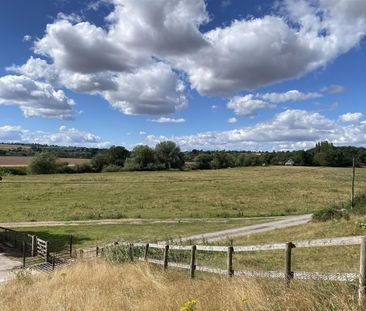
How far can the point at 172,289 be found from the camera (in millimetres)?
8562

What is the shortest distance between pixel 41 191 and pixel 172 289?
7052 cm

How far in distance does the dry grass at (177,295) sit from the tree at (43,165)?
125 m

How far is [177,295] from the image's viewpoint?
779cm

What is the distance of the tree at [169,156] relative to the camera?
158 m

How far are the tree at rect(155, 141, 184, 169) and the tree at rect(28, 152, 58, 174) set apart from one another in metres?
37.5

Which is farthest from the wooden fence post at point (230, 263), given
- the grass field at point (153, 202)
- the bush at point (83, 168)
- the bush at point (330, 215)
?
the bush at point (83, 168)

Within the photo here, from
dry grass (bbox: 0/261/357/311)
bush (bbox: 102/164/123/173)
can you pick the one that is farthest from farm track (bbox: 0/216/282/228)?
bush (bbox: 102/164/123/173)

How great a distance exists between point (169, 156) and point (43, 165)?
43.8 m

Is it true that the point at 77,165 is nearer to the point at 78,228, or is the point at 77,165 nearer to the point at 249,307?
the point at 78,228

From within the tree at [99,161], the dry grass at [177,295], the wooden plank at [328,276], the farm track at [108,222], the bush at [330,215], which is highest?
the tree at [99,161]

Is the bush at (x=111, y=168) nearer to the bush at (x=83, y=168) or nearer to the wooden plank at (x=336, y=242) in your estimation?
the bush at (x=83, y=168)

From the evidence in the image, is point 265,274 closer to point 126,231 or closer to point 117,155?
point 126,231

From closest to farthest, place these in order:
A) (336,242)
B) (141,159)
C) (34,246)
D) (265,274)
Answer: (336,242) < (265,274) < (34,246) < (141,159)

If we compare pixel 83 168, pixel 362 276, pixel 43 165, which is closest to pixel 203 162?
pixel 83 168
